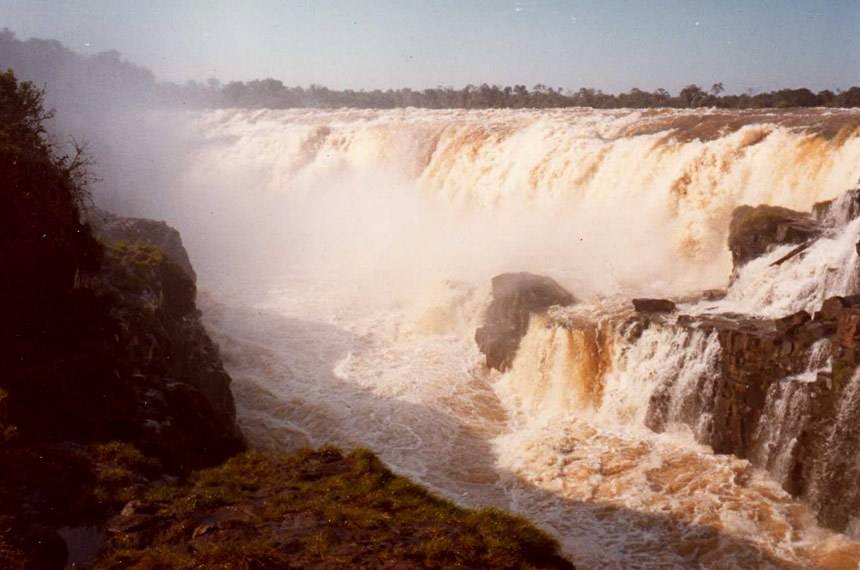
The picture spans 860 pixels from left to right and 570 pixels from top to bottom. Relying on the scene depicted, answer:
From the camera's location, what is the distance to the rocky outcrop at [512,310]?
1769 centimetres

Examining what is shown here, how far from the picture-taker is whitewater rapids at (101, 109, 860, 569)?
11648 millimetres

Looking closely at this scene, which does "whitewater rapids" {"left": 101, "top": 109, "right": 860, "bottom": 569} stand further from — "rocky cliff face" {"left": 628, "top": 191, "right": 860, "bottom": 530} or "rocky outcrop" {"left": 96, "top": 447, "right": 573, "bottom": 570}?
"rocky outcrop" {"left": 96, "top": 447, "right": 573, "bottom": 570}

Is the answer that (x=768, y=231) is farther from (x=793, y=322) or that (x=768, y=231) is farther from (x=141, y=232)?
(x=141, y=232)

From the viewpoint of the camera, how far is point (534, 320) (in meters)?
17.3

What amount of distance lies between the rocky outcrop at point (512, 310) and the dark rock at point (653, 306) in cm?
254

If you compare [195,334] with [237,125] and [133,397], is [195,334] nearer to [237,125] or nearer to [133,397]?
[133,397]

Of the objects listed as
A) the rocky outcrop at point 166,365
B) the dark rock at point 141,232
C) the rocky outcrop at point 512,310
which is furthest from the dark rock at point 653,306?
the dark rock at point 141,232

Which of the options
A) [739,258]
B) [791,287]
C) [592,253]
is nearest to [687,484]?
[791,287]

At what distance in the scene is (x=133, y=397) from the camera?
10.2m

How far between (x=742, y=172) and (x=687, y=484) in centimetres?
1246

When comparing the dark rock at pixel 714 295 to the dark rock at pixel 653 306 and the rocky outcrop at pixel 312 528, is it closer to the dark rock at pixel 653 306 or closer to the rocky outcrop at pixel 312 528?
the dark rock at pixel 653 306

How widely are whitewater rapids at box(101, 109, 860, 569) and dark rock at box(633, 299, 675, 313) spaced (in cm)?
129

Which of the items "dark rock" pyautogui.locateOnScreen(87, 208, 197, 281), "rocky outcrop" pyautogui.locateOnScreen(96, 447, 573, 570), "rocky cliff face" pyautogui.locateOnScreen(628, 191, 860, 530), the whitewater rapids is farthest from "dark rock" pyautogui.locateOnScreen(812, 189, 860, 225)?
"dark rock" pyautogui.locateOnScreen(87, 208, 197, 281)

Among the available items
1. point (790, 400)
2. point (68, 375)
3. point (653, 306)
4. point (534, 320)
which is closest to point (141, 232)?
point (68, 375)
